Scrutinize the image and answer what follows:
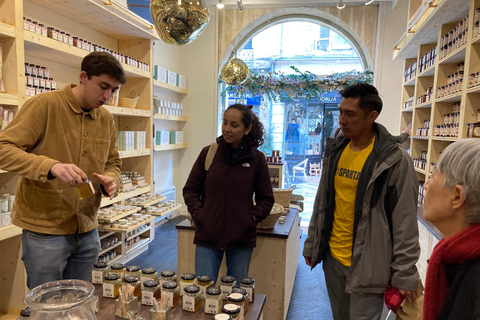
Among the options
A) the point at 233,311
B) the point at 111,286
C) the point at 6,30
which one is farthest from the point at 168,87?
the point at 233,311

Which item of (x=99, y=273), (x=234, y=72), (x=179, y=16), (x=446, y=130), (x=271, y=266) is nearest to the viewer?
(x=99, y=273)

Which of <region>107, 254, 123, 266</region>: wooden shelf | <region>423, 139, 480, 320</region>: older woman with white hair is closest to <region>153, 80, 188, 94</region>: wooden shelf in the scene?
<region>107, 254, 123, 266</region>: wooden shelf

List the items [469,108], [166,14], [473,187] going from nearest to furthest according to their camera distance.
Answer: [473,187] < [166,14] < [469,108]

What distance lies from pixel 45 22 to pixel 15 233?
2.04 metres

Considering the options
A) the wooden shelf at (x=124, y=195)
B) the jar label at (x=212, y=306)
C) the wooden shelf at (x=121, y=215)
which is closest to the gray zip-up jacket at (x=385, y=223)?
the jar label at (x=212, y=306)

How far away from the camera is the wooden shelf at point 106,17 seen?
3.09 metres

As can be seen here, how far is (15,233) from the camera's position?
2.41m

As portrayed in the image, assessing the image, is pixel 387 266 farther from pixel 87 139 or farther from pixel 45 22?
pixel 45 22

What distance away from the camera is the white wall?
5695mm

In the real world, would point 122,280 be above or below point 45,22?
below

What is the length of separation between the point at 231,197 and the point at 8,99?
1.73 metres

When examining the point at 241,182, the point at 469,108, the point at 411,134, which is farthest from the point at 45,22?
the point at 411,134

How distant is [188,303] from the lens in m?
1.40

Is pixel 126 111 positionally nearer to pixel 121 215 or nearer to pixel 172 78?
pixel 121 215
